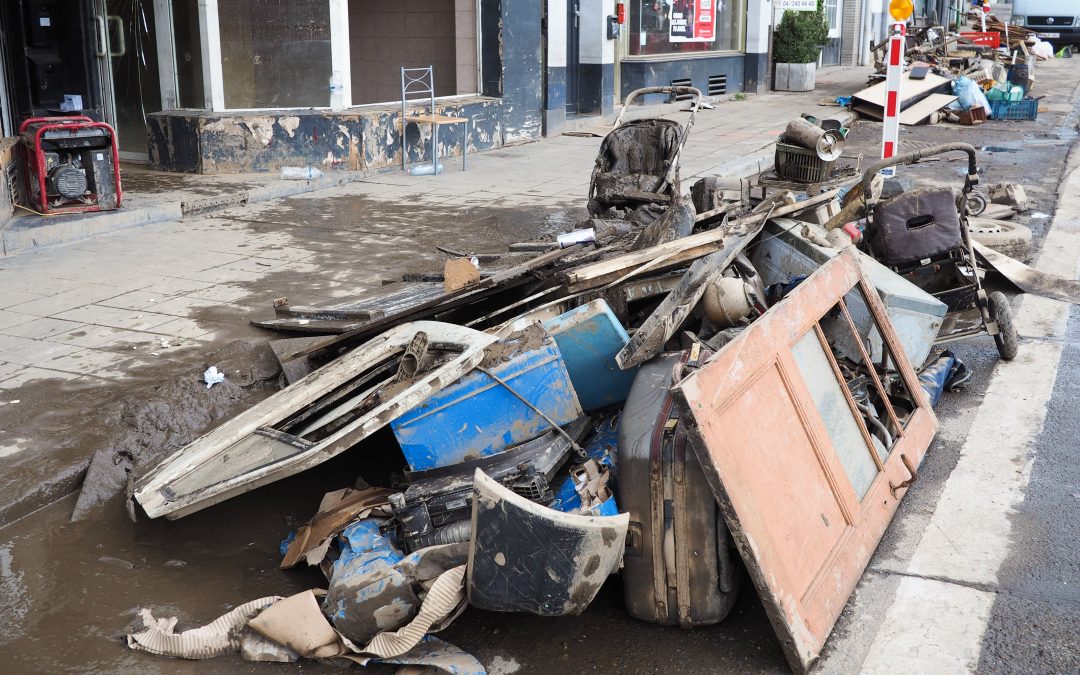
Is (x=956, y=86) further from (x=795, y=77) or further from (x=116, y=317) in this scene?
(x=116, y=317)

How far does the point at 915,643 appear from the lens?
343 centimetres

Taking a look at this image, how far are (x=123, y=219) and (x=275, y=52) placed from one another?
11.0 ft

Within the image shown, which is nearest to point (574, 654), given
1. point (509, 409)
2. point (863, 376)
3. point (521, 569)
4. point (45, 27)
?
point (521, 569)

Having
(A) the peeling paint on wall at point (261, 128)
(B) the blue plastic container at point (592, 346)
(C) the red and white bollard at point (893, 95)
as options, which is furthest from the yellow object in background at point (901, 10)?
(B) the blue plastic container at point (592, 346)

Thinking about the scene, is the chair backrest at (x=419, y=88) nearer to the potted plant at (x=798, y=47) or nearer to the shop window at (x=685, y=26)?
the shop window at (x=685, y=26)

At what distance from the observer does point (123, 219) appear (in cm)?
910

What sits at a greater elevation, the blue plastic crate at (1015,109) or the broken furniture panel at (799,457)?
the blue plastic crate at (1015,109)

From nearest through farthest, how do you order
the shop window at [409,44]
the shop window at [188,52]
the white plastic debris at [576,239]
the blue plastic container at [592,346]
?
1. the blue plastic container at [592,346]
2. the white plastic debris at [576,239]
3. the shop window at [188,52]
4. the shop window at [409,44]

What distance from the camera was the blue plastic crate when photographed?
17850 millimetres

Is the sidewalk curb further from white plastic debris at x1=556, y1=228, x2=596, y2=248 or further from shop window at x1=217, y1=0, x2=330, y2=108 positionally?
white plastic debris at x1=556, y1=228, x2=596, y2=248

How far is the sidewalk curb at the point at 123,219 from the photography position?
8219 millimetres

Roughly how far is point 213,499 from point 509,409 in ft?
4.16

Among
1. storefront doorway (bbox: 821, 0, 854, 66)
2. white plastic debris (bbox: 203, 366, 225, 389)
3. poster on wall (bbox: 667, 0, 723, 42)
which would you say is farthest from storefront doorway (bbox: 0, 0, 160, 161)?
storefront doorway (bbox: 821, 0, 854, 66)

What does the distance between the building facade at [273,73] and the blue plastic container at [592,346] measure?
24.3ft
